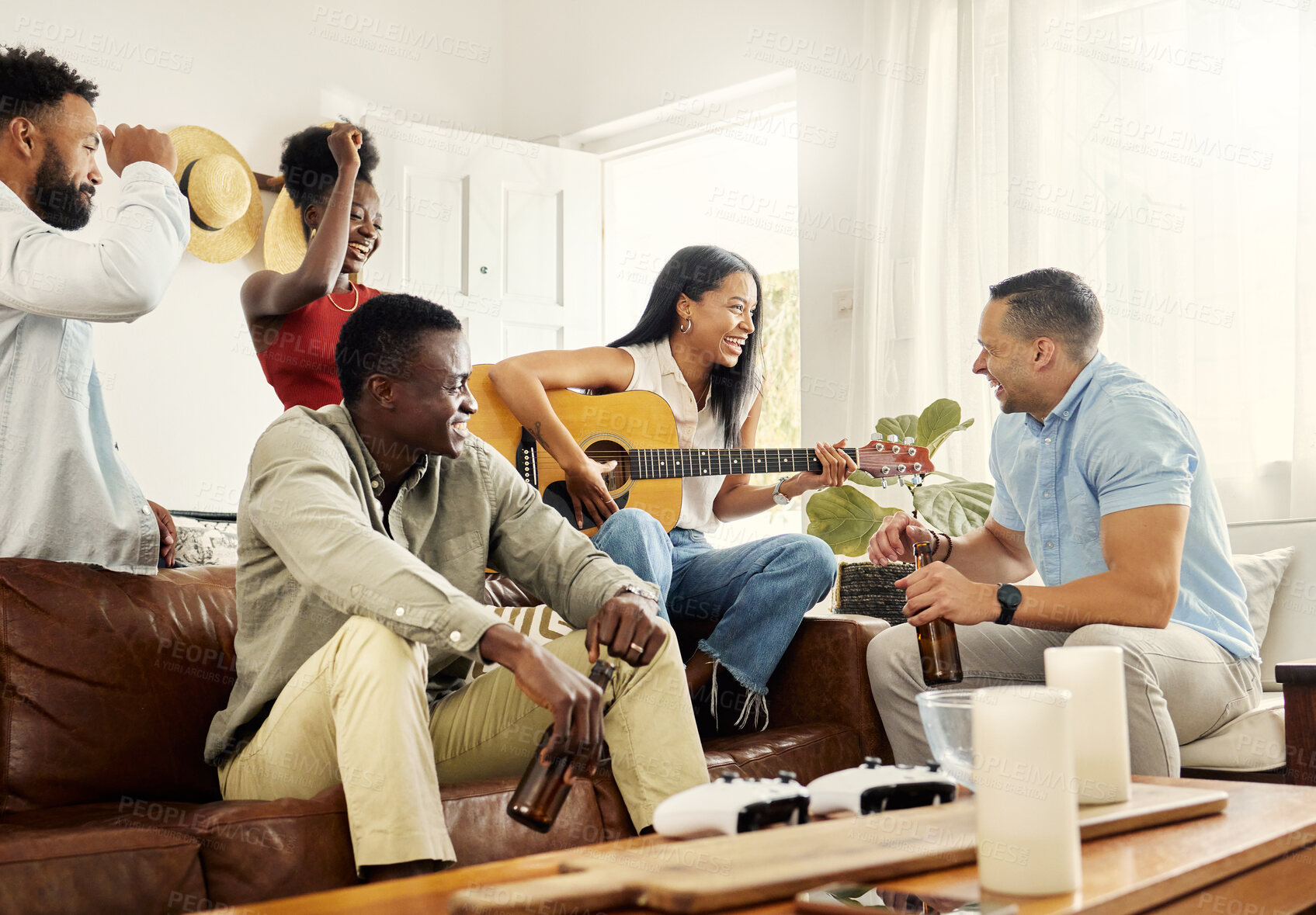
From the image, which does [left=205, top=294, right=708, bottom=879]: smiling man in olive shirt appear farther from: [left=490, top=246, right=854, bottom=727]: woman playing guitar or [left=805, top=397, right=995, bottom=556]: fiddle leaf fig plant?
[left=805, top=397, right=995, bottom=556]: fiddle leaf fig plant

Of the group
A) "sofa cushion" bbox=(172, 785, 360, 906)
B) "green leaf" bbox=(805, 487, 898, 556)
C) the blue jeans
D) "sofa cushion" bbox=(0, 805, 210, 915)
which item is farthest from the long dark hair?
"sofa cushion" bbox=(0, 805, 210, 915)

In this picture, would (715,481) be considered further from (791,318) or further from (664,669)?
(791,318)

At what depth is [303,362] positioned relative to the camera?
2.69 meters

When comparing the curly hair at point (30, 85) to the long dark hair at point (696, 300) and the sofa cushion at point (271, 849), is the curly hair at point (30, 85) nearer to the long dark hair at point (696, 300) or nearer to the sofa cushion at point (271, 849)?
the sofa cushion at point (271, 849)

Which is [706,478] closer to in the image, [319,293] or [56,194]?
[319,293]

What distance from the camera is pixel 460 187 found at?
4402 millimetres

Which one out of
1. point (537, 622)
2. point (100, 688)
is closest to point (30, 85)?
point (100, 688)

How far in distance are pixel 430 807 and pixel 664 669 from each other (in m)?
0.40

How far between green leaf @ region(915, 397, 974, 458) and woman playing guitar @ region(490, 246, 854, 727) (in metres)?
0.30

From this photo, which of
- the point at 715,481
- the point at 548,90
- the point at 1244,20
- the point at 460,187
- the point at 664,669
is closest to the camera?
the point at 664,669

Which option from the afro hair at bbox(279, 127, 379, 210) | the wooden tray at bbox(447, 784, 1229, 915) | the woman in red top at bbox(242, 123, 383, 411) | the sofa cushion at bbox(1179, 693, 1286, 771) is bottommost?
the sofa cushion at bbox(1179, 693, 1286, 771)

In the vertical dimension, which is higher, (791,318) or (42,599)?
(791,318)

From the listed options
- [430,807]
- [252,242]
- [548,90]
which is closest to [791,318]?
[548,90]

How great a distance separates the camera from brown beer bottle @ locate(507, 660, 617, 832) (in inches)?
48.6
